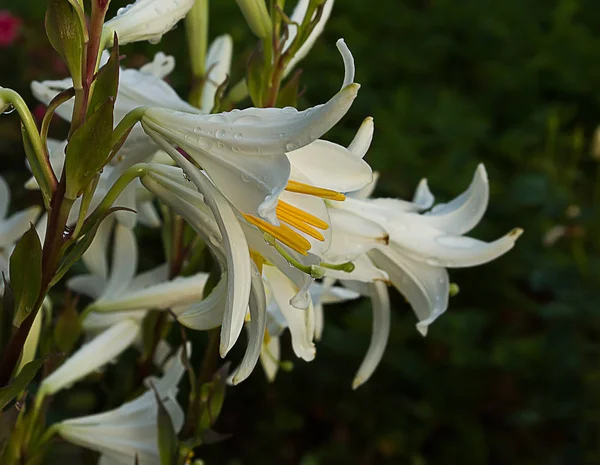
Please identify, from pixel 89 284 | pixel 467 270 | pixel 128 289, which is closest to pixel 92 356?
pixel 128 289

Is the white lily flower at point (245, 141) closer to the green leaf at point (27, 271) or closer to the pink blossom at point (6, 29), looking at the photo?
the green leaf at point (27, 271)

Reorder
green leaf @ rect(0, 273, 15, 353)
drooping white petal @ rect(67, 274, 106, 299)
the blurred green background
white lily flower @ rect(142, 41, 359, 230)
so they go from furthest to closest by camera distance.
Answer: the blurred green background → drooping white petal @ rect(67, 274, 106, 299) → green leaf @ rect(0, 273, 15, 353) → white lily flower @ rect(142, 41, 359, 230)

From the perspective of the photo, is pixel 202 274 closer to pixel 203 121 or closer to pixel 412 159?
pixel 203 121

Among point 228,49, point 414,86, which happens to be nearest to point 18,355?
point 228,49

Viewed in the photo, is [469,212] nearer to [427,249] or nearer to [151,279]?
[427,249]

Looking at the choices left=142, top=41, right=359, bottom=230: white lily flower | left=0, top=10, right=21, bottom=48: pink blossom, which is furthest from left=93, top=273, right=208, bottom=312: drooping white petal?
left=0, top=10, right=21, bottom=48: pink blossom

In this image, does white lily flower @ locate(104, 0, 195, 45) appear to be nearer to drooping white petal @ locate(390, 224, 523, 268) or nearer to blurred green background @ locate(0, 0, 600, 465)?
drooping white petal @ locate(390, 224, 523, 268)
